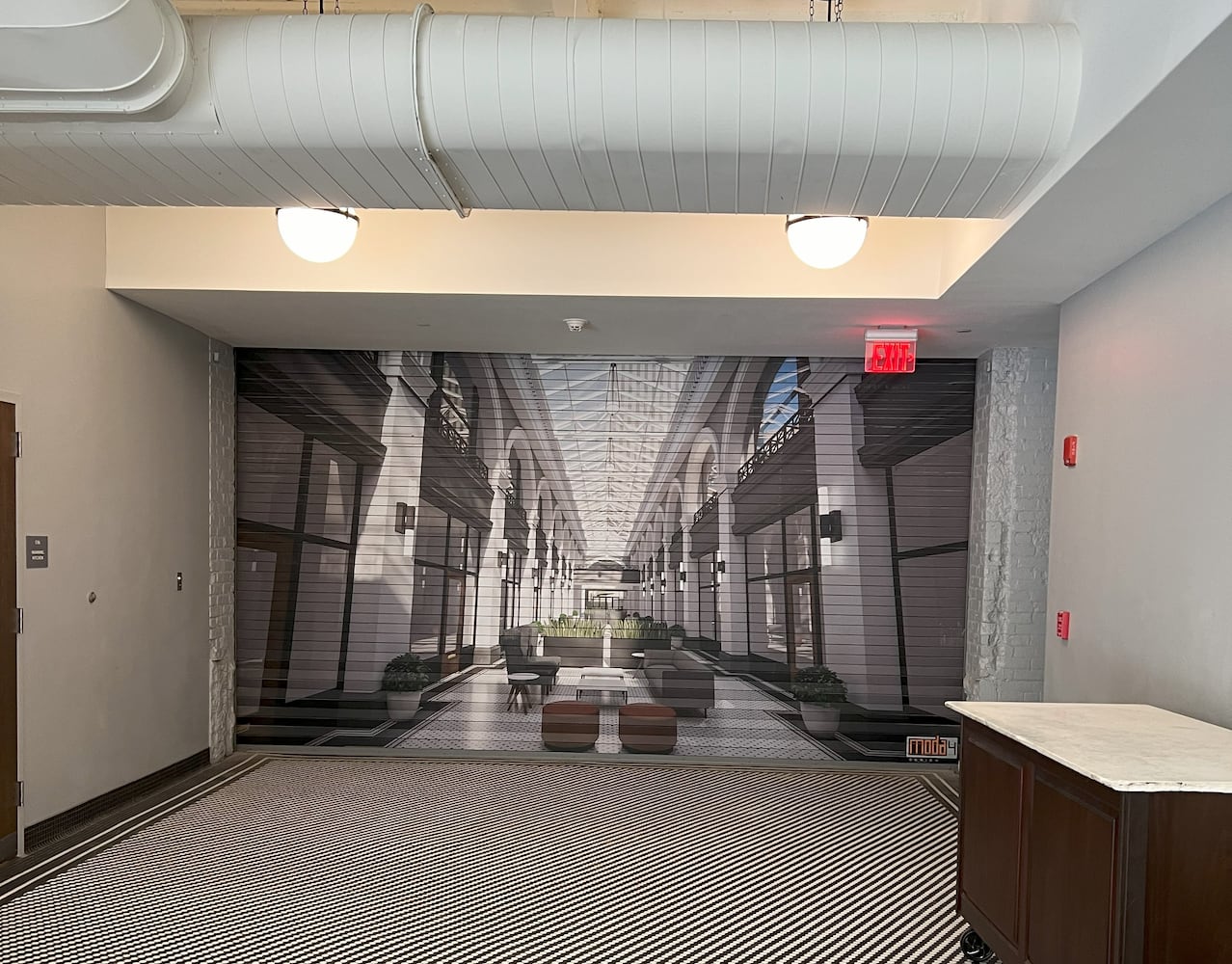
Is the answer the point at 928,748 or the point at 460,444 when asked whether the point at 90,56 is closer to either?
the point at 460,444

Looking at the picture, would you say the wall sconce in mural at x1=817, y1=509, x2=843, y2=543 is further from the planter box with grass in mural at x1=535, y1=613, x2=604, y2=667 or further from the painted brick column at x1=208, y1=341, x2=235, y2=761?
the painted brick column at x1=208, y1=341, x2=235, y2=761

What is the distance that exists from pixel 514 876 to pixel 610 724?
1876mm

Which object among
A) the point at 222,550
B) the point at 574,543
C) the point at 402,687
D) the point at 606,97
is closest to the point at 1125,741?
the point at 606,97

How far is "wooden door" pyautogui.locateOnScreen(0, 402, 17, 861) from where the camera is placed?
11.9 ft

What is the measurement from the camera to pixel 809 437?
550 cm

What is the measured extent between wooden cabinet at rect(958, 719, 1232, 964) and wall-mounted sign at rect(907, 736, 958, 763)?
2748mm

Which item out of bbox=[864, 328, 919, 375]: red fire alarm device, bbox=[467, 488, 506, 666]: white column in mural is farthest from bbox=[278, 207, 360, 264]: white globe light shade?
bbox=[864, 328, 919, 375]: red fire alarm device

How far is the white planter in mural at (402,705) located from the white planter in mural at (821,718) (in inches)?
88.6

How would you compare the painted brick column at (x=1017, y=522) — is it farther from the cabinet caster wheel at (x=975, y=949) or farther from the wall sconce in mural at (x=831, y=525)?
the cabinet caster wheel at (x=975, y=949)

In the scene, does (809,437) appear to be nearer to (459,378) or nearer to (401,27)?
(459,378)

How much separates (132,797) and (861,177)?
419 cm

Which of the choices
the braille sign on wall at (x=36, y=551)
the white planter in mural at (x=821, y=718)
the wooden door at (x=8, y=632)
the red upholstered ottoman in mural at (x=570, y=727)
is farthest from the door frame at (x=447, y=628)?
the wooden door at (x=8, y=632)

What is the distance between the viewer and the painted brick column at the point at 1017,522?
497 cm

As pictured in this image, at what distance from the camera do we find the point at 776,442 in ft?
18.1
